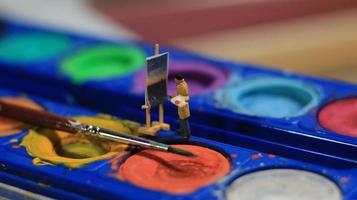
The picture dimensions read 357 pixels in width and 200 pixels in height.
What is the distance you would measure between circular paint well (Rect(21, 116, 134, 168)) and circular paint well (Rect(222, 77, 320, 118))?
0.48 feet

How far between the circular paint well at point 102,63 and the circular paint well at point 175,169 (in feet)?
0.78

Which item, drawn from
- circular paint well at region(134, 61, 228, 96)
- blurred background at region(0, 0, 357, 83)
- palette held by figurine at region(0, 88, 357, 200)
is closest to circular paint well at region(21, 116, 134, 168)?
palette held by figurine at region(0, 88, 357, 200)

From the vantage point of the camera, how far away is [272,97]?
0.82m

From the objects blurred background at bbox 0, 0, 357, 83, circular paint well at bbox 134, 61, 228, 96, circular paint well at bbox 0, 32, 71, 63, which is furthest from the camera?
blurred background at bbox 0, 0, 357, 83

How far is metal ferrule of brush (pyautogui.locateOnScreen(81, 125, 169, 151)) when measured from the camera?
67 centimetres

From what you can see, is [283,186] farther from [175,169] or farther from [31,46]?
[31,46]

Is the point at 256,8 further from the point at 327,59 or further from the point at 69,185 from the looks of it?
the point at 69,185

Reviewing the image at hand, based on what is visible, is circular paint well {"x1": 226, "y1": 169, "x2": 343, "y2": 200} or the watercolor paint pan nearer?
circular paint well {"x1": 226, "y1": 169, "x2": 343, "y2": 200}

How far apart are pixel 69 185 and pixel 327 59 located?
84 cm

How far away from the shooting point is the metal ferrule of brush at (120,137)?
0.67m

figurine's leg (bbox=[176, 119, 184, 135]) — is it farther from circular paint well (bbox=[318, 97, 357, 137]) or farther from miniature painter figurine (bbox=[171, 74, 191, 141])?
circular paint well (bbox=[318, 97, 357, 137])

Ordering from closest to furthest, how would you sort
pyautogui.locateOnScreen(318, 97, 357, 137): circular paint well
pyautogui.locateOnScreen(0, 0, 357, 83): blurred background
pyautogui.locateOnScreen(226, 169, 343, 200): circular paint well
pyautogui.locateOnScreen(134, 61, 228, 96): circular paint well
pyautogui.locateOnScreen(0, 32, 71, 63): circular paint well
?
pyautogui.locateOnScreen(226, 169, 343, 200): circular paint well → pyautogui.locateOnScreen(318, 97, 357, 137): circular paint well → pyautogui.locateOnScreen(134, 61, 228, 96): circular paint well → pyautogui.locateOnScreen(0, 32, 71, 63): circular paint well → pyautogui.locateOnScreen(0, 0, 357, 83): blurred background

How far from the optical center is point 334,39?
136cm

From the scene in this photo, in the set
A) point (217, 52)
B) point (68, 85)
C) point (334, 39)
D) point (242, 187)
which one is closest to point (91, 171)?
point (242, 187)
